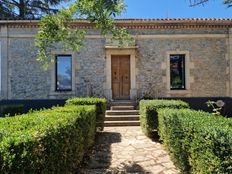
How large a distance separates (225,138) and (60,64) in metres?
12.2

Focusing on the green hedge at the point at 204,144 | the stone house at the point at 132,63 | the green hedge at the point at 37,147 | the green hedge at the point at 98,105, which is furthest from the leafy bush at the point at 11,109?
the green hedge at the point at 204,144

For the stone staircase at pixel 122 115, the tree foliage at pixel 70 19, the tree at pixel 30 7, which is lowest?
the stone staircase at pixel 122 115

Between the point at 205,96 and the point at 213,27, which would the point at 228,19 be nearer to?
the point at 213,27

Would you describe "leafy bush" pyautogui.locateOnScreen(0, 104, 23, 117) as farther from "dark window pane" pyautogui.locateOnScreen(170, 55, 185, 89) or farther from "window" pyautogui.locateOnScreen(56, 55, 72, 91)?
"dark window pane" pyautogui.locateOnScreen(170, 55, 185, 89)

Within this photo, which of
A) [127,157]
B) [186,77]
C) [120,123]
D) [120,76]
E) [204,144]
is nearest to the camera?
[204,144]

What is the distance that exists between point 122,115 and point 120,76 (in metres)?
3.10

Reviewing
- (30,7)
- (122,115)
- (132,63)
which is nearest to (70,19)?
(122,115)

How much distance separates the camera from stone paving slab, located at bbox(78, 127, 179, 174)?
5301mm

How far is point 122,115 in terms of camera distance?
11.5 metres

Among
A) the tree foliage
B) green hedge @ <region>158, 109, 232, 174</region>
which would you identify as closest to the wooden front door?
the tree foliage

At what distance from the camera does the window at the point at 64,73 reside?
1398cm

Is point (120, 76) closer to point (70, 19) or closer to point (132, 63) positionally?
point (132, 63)

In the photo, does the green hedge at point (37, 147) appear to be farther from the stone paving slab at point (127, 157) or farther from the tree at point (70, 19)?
the tree at point (70, 19)

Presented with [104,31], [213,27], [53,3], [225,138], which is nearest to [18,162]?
[225,138]
